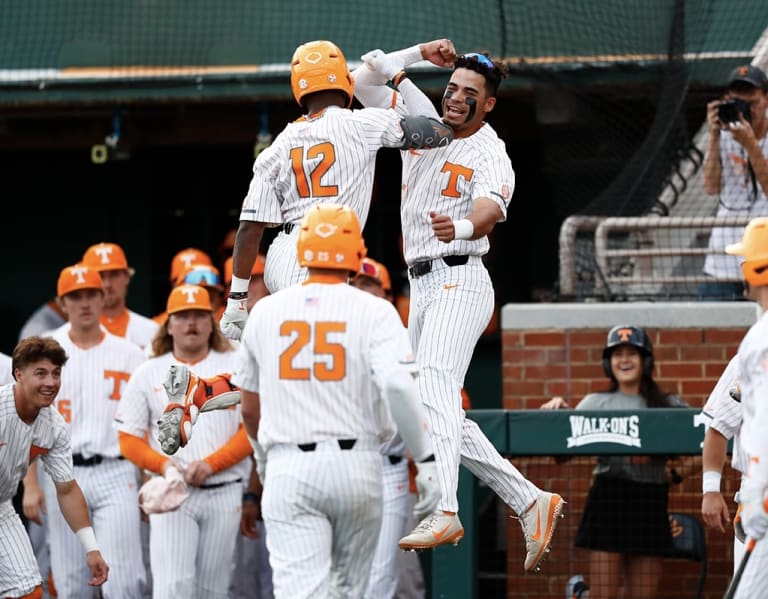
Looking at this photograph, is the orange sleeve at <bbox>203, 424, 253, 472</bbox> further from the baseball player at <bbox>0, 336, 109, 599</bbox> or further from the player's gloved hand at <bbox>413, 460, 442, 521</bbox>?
the player's gloved hand at <bbox>413, 460, 442, 521</bbox>

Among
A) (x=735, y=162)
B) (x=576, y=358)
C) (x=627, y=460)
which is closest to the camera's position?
(x=627, y=460)

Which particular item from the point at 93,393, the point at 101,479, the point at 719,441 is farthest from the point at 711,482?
the point at 93,393

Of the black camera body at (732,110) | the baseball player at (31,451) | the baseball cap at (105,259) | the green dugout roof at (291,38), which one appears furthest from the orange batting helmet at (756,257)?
the baseball cap at (105,259)

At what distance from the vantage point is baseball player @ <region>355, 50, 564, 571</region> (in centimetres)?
719

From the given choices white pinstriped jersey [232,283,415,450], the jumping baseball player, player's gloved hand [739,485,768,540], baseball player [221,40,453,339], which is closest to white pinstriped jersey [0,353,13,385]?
baseball player [221,40,453,339]

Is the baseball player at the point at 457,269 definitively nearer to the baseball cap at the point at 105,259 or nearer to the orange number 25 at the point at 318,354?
the orange number 25 at the point at 318,354

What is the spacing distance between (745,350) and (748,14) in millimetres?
4901

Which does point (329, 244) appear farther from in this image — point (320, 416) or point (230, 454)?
point (230, 454)

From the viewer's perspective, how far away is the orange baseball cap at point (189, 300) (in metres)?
8.91

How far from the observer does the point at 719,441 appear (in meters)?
7.00

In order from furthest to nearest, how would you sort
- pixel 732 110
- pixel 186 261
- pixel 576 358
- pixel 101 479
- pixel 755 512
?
pixel 186 261 < pixel 576 358 < pixel 101 479 < pixel 732 110 < pixel 755 512

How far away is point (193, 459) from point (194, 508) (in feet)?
0.89

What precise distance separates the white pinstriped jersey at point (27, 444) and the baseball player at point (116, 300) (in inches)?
85.3

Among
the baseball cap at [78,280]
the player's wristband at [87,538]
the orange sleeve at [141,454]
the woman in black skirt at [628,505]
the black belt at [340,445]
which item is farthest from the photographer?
the baseball cap at [78,280]
